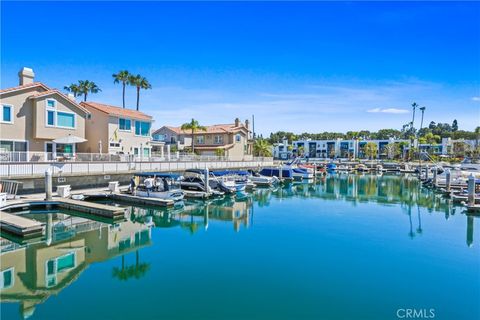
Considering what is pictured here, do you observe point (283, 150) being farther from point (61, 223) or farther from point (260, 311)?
point (260, 311)

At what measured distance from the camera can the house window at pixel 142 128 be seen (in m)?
41.9

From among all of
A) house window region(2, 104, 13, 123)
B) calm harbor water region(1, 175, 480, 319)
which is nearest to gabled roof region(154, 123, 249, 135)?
A: house window region(2, 104, 13, 123)

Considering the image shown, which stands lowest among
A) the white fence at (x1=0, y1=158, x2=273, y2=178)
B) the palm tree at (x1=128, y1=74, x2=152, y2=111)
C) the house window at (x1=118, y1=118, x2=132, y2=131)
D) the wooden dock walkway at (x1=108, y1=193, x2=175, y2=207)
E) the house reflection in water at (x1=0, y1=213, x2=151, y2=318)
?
the house reflection in water at (x1=0, y1=213, x2=151, y2=318)

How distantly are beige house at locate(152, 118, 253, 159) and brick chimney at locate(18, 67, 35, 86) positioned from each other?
2796 centimetres

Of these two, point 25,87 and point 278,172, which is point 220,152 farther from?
point 25,87

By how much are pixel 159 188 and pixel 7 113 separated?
1469 cm

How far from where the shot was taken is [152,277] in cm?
1284

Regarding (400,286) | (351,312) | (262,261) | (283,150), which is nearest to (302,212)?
(262,261)

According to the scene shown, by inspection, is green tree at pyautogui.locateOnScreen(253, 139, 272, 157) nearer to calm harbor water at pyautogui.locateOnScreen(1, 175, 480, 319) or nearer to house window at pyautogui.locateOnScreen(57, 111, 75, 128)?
house window at pyautogui.locateOnScreen(57, 111, 75, 128)

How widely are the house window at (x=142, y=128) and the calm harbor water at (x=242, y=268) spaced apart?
62.6 feet

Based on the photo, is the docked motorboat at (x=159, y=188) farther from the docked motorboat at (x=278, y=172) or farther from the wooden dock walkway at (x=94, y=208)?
the docked motorboat at (x=278, y=172)

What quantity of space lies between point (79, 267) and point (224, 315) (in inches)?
293

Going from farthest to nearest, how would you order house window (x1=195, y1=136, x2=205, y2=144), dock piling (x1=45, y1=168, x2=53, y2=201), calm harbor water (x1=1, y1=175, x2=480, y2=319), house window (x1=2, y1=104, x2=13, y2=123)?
house window (x1=195, y1=136, x2=205, y2=144)
house window (x1=2, y1=104, x2=13, y2=123)
dock piling (x1=45, y1=168, x2=53, y2=201)
calm harbor water (x1=1, y1=175, x2=480, y2=319)

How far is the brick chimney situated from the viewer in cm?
3198
